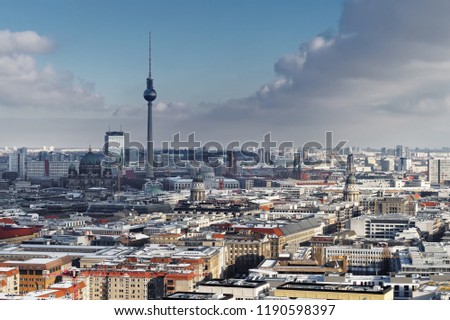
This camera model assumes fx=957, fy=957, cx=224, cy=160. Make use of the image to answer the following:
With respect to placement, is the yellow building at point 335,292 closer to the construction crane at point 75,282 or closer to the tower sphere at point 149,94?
the construction crane at point 75,282

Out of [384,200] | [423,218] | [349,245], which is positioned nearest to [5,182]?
[384,200]

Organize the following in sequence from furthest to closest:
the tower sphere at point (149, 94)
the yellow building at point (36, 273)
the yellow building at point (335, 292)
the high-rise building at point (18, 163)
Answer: the high-rise building at point (18, 163) < the tower sphere at point (149, 94) < the yellow building at point (36, 273) < the yellow building at point (335, 292)

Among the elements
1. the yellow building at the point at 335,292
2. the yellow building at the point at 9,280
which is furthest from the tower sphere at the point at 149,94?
the yellow building at the point at 335,292

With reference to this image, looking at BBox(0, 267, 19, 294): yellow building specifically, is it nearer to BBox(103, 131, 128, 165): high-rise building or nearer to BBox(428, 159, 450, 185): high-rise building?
BBox(103, 131, 128, 165): high-rise building

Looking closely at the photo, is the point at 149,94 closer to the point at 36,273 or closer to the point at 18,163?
the point at 18,163

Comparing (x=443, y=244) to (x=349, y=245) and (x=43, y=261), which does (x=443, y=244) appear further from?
(x=43, y=261)

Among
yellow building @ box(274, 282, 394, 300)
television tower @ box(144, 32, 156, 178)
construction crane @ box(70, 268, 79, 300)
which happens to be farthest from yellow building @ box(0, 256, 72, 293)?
television tower @ box(144, 32, 156, 178)

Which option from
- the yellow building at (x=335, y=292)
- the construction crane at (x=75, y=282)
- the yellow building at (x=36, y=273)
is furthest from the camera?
the yellow building at (x=36, y=273)

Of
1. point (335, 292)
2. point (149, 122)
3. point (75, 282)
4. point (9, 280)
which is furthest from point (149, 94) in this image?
point (335, 292)

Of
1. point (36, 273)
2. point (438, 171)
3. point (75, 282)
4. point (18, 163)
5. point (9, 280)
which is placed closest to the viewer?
point (75, 282)
